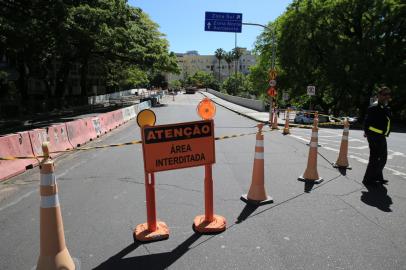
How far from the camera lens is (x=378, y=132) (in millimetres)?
7254

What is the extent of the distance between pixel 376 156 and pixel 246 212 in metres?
3.10

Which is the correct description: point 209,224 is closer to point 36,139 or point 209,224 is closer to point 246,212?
point 246,212

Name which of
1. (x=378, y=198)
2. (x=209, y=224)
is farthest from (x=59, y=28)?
(x=378, y=198)

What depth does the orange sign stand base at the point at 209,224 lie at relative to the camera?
5062 mm

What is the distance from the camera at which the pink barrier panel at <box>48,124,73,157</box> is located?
1102 centimetres

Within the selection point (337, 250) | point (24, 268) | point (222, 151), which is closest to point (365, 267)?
point (337, 250)

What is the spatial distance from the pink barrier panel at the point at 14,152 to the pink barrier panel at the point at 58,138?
1.30 meters

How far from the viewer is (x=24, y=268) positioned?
4.15 m

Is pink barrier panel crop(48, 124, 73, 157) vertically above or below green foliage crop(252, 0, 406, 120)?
below

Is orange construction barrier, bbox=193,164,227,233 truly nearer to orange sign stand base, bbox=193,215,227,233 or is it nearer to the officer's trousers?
orange sign stand base, bbox=193,215,227,233

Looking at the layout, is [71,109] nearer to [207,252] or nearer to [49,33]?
[49,33]

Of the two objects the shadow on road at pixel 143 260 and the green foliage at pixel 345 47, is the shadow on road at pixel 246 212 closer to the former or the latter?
the shadow on road at pixel 143 260

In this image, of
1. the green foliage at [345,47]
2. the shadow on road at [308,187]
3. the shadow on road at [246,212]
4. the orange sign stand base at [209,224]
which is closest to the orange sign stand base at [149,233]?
the orange sign stand base at [209,224]

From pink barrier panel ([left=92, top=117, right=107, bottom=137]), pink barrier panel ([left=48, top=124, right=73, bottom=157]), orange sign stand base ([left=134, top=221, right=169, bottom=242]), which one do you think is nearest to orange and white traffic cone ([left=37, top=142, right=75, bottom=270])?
orange sign stand base ([left=134, top=221, right=169, bottom=242])
